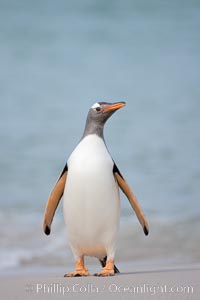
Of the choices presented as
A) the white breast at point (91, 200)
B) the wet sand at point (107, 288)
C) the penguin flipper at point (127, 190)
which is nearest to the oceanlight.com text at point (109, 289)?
the wet sand at point (107, 288)

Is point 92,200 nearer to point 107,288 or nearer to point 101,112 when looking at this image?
point 101,112

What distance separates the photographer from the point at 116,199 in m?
4.86

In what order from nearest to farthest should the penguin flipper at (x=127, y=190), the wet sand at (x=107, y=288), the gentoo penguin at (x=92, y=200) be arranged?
the wet sand at (x=107, y=288), the gentoo penguin at (x=92, y=200), the penguin flipper at (x=127, y=190)

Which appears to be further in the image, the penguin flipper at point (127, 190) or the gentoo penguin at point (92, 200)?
the penguin flipper at point (127, 190)

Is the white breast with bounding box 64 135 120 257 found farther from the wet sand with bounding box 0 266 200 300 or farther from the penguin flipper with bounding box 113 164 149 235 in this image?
the wet sand with bounding box 0 266 200 300

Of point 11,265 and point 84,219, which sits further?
point 11,265

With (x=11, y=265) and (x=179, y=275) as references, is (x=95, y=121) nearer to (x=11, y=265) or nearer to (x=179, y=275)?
(x=179, y=275)

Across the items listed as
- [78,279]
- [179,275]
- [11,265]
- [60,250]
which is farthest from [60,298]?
[60,250]

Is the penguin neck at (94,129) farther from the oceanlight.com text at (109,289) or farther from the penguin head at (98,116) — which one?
the oceanlight.com text at (109,289)

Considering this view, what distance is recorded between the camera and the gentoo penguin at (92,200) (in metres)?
4.75

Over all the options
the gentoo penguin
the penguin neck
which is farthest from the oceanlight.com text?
the penguin neck

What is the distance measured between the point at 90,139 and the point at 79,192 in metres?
0.33

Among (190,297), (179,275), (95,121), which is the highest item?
(95,121)

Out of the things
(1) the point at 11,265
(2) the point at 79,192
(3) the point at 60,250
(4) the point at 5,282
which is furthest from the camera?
(3) the point at 60,250
